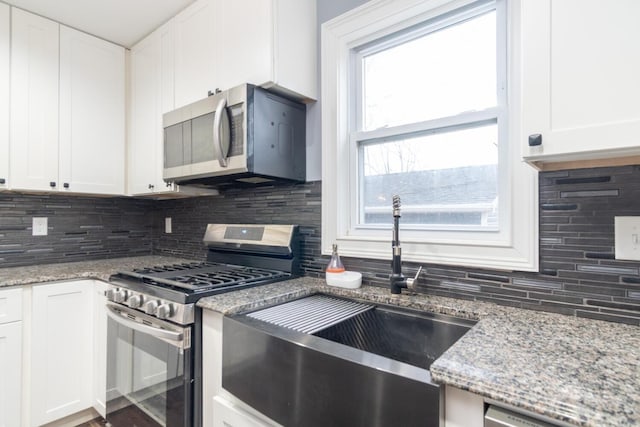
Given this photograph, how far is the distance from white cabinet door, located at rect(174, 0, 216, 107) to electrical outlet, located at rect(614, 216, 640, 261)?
1835mm

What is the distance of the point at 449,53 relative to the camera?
148 cm

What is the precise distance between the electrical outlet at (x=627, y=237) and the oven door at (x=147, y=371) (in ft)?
4.84

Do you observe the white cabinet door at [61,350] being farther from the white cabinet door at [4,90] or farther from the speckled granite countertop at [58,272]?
the white cabinet door at [4,90]

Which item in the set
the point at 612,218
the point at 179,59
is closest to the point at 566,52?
the point at 612,218

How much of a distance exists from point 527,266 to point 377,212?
712 millimetres

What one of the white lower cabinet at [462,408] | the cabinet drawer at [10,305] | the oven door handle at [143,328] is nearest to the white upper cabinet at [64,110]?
the cabinet drawer at [10,305]

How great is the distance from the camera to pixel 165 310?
1.30 m

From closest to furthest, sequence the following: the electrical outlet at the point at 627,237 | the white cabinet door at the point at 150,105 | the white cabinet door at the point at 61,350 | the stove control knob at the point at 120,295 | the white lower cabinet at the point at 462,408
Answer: the white lower cabinet at the point at 462,408
the electrical outlet at the point at 627,237
the stove control knob at the point at 120,295
the white cabinet door at the point at 61,350
the white cabinet door at the point at 150,105

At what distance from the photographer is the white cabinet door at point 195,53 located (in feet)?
6.12

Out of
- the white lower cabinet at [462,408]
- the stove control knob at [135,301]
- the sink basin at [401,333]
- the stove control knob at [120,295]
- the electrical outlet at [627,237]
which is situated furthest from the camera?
the stove control knob at [120,295]

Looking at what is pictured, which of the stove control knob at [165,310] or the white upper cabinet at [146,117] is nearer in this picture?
the stove control knob at [165,310]

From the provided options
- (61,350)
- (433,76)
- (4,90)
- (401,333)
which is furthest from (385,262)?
(4,90)

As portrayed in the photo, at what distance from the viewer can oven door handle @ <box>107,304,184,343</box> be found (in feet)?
4.15

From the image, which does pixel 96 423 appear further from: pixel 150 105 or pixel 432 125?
pixel 432 125
